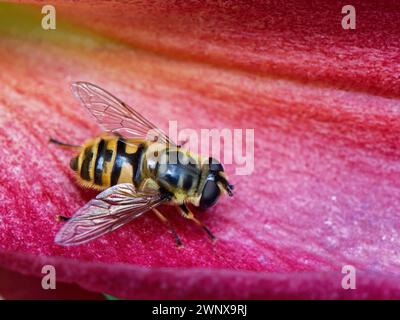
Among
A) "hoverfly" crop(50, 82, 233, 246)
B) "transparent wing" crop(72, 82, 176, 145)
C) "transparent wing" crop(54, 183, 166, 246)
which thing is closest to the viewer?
"transparent wing" crop(54, 183, 166, 246)

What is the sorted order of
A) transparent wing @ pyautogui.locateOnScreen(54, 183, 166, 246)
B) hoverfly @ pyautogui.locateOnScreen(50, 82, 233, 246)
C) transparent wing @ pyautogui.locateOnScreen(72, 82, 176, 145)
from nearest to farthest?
transparent wing @ pyautogui.locateOnScreen(54, 183, 166, 246) → hoverfly @ pyautogui.locateOnScreen(50, 82, 233, 246) → transparent wing @ pyautogui.locateOnScreen(72, 82, 176, 145)

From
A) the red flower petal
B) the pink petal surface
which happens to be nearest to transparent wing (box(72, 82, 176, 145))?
the pink petal surface

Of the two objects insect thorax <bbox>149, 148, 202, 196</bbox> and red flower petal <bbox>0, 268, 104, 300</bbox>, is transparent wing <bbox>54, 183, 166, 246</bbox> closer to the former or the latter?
insect thorax <bbox>149, 148, 202, 196</bbox>

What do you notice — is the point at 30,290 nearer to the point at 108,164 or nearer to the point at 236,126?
the point at 108,164

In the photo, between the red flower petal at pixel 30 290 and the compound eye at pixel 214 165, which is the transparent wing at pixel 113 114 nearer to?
the compound eye at pixel 214 165

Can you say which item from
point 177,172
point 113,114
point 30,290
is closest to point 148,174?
point 177,172

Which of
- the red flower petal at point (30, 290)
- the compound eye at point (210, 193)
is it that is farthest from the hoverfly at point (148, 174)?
the red flower petal at point (30, 290)
